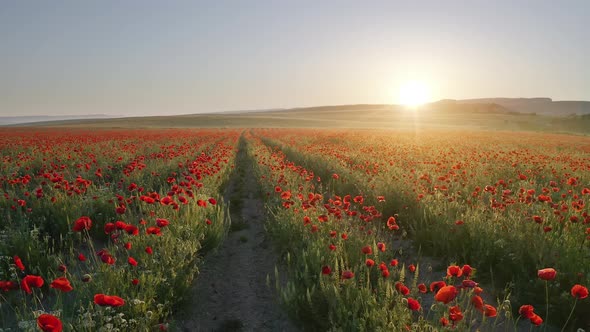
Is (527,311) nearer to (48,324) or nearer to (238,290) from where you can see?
(48,324)

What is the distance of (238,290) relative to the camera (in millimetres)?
4629

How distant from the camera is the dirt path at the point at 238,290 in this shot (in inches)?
152

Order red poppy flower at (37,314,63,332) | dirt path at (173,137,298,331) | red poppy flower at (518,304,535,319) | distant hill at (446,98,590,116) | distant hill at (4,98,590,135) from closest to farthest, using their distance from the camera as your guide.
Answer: red poppy flower at (37,314,63,332)
red poppy flower at (518,304,535,319)
dirt path at (173,137,298,331)
distant hill at (4,98,590,135)
distant hill at (446,98,590,116)

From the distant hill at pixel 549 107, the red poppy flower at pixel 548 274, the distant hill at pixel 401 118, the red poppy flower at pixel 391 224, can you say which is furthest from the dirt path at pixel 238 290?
the distant hill at pixel 549 107

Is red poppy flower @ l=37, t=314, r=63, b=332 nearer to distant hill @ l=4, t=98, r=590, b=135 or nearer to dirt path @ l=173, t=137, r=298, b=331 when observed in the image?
dirt path @ l=173, t=137, r=298, b=331

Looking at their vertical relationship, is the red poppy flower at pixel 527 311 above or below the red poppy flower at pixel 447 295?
below

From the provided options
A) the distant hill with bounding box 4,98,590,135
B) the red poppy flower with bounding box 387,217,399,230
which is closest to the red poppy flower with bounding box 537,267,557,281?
the red poppy flower with bounding box 387,217,399,230

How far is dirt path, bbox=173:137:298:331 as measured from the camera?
3.87 meters

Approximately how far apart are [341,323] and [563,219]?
4274 millimetres

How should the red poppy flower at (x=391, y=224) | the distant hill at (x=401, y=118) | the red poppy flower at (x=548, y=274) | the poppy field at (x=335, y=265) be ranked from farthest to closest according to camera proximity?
the distant hill at (x=401, y=118) < the red poppy flower at (x=391, y=224) < the poppy field at (x=335, y=265) < the red poppy flower at (x=548, y=274)

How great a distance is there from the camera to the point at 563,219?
5.25 m

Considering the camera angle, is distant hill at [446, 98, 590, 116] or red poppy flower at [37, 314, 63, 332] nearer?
red poppy flower at [37, 314, 63, 332]

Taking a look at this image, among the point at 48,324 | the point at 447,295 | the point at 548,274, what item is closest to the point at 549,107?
the point at 548,274

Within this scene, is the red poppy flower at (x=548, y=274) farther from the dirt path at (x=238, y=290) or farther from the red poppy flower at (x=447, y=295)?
the dirt path at (x=238, y=290)
